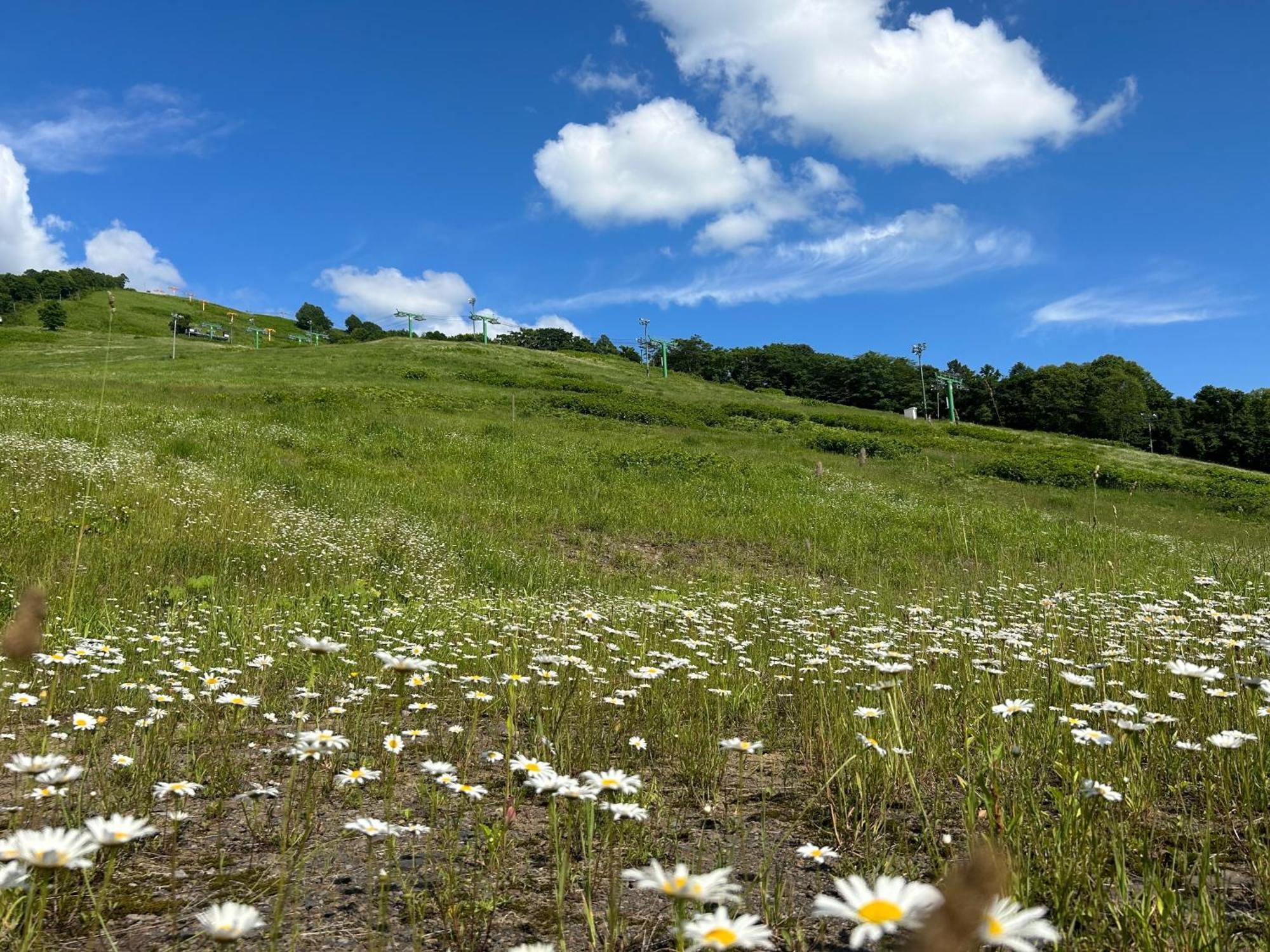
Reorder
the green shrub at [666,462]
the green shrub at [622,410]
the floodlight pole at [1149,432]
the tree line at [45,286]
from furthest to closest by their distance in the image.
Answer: the tree line at [45,286] → the floodlight pole at [1149,432] → the green shrub at [622,410] → the green shrub at [666,462]

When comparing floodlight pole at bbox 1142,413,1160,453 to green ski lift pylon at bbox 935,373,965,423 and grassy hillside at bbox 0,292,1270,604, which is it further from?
grassy hillside at bbox 0,292,1270,604

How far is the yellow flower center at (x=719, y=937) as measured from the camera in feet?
3.44

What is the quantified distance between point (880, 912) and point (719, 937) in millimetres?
244

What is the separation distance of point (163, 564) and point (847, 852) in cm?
753

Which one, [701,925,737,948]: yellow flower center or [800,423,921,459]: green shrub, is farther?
[800,423,921,459]: green shrub

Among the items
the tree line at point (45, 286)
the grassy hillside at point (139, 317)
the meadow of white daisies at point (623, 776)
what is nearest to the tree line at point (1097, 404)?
the meadow of white daisies at point (623, 776)

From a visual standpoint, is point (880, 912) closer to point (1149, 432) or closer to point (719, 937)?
point (719, 937)

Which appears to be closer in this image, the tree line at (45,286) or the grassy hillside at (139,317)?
the grassy hillside at (139,317)

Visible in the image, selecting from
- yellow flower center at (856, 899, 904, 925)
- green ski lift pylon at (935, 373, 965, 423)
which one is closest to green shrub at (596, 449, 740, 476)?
green ski lift pylon at (935, 373, 965, 423)

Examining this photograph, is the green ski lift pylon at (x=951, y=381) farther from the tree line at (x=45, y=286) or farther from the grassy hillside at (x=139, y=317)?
the tree line at (x=45, y=286)

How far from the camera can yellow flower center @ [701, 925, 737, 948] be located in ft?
3.44

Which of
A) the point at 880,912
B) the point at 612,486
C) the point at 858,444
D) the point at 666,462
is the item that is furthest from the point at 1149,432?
the point at 880,912

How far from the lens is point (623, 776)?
224cm

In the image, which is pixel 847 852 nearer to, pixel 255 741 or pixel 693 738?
pixel 693 738
